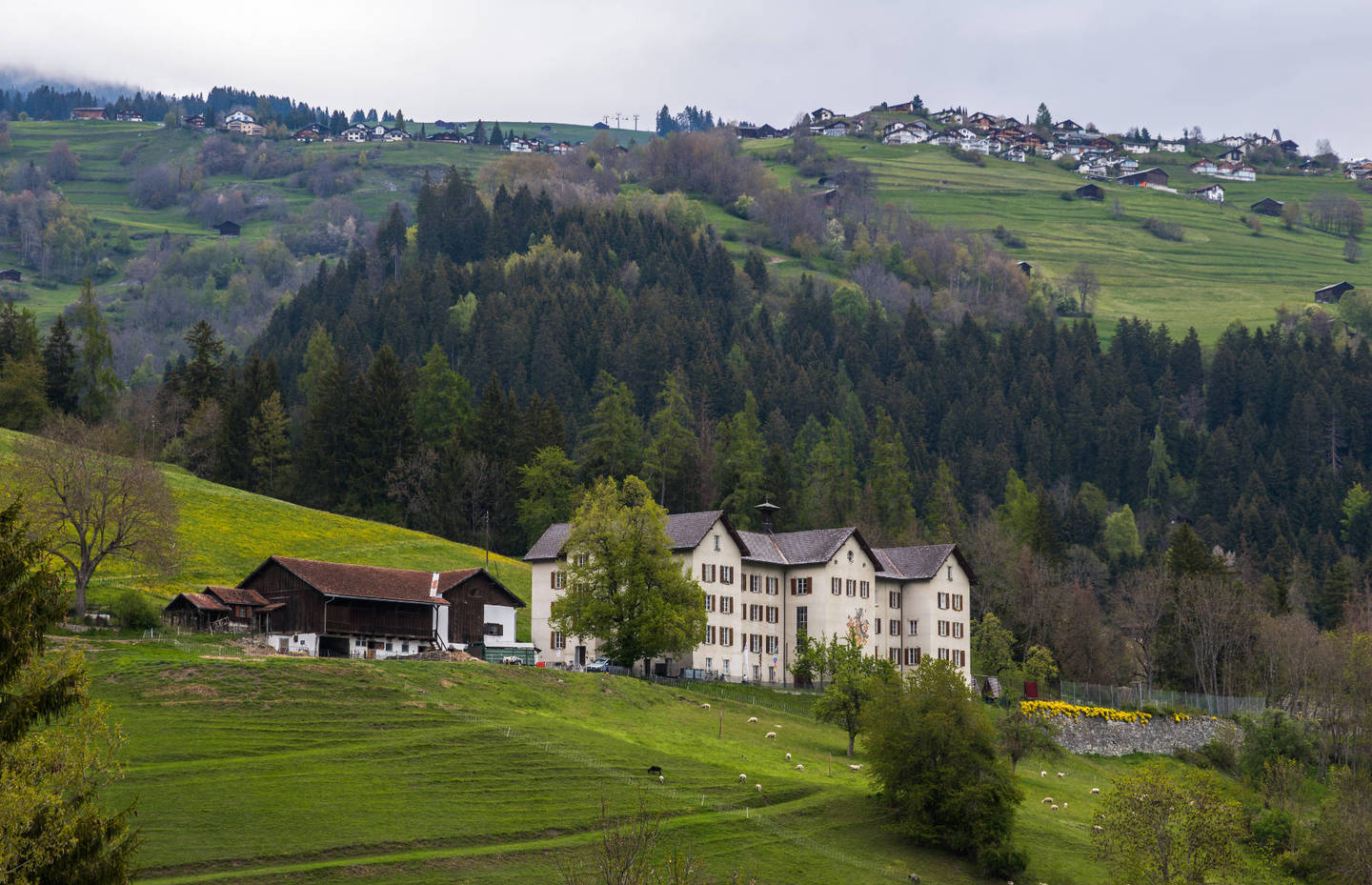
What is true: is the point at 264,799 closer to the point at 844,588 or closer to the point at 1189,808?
the point at 1189,808

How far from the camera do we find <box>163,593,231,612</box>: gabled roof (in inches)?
3334

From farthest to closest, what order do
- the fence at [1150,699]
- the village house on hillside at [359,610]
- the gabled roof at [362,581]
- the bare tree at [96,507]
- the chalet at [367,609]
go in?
the fence at [1150,699] → the gabled roof at [362,581] → the chalet at [367,609] → the village house on hillside at [359,610] → the bare tree at [96,507]

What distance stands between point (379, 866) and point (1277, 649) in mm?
89455

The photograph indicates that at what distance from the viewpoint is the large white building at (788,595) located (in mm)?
102250

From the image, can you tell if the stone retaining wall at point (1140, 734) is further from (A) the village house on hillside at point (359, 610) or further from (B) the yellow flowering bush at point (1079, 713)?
(A) the village house on hillside at point (359, 610)

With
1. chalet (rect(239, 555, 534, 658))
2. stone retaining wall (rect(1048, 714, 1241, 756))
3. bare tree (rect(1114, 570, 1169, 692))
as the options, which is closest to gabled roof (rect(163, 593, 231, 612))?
chalet (rect(239, 555, 534, 658))

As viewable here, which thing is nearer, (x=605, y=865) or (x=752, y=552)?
(x=605, y=865)

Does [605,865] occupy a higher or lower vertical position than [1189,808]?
higher

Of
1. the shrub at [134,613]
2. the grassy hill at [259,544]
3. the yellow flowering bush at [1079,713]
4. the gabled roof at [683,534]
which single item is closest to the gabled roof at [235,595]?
the grassy hill at [259,544]

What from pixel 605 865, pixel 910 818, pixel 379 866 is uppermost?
pixel 605 865

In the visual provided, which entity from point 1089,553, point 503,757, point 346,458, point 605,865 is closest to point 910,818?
point 503,757

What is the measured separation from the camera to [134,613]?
8038 centimetres

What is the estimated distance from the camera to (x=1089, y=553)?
171000 millimetres

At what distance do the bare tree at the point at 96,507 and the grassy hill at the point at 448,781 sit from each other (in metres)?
8.97
